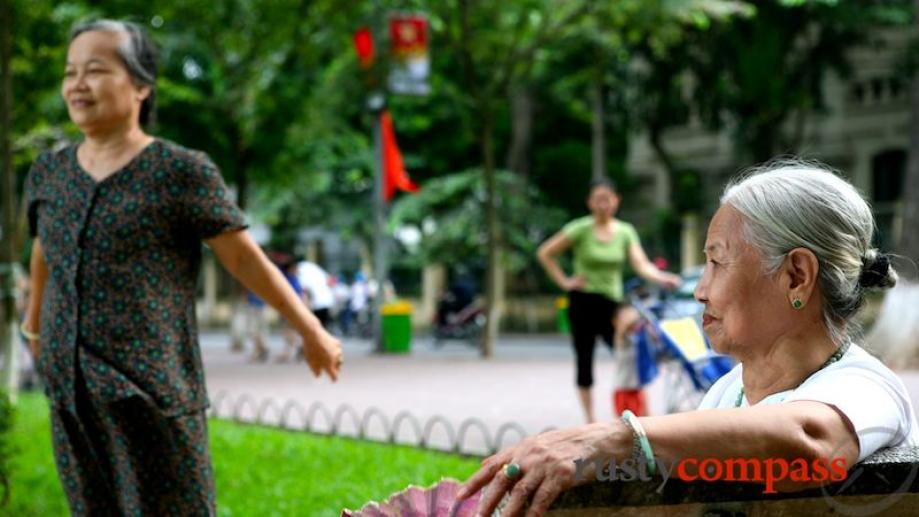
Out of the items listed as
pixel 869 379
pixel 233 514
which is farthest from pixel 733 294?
pixel 233 514

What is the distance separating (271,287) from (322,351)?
223 millimetres

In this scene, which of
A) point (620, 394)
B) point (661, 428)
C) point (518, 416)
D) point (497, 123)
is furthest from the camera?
point (497, 123)

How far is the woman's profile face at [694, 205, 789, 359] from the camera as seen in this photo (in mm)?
1768

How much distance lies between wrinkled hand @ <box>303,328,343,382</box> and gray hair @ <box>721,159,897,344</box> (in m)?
1.72

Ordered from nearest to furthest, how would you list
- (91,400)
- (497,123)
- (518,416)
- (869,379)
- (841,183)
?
(869,379), (841,183), (91,400), (518,416), (497,123)

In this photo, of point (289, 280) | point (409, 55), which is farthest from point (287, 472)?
point (409, 55)

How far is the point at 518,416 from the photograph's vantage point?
35.6 feet

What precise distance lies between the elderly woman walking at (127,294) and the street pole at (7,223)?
21.2 feet

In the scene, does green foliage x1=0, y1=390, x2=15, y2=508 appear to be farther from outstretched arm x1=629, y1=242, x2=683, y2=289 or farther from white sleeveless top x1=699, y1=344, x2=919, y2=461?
white sleeveless top x1=699, y1=344, x2=919, y2=461

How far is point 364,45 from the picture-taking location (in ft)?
64.6

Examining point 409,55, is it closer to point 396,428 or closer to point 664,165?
point 396,428

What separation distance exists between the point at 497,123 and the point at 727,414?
102 ft

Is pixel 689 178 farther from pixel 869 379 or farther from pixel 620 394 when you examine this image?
pixel 869 379

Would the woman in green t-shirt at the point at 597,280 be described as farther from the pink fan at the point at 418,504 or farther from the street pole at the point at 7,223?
the pink fan at the point at 418,504
